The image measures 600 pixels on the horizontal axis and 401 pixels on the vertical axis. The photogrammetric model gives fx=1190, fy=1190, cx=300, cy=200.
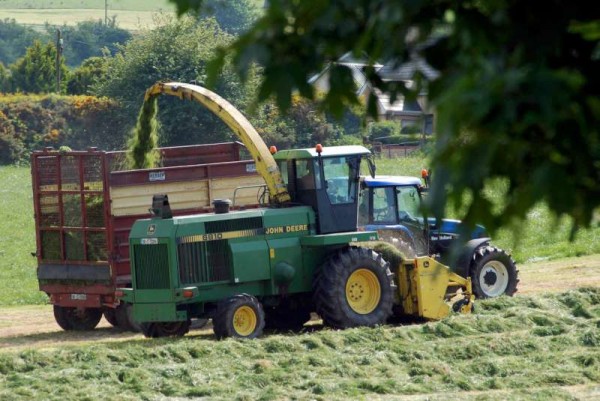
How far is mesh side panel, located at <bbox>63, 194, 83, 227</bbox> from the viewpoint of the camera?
16188 millimetres

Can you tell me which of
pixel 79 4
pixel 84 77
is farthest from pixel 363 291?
pixel 79 4

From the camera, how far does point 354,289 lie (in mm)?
15156

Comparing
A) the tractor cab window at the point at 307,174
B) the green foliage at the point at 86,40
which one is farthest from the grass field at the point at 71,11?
the tractor cab window at the point at 307,174

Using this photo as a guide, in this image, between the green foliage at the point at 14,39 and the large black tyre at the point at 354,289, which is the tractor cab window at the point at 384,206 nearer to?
the large black tyre at the point at 354,289

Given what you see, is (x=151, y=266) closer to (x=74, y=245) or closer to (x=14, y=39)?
(x=74, y=245)

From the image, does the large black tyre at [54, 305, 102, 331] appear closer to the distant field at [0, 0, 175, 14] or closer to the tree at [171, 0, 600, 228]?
the tree at [171, 0, 600, 228]

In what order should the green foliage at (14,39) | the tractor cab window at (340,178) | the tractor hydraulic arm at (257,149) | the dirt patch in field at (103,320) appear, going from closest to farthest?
the tractor cab window at (340,178) < the tractor hydraulic arm at (257,149) < the dirt patch in field at (103,320) < the green foliage at (14,39)

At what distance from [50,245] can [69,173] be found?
3.73 feet

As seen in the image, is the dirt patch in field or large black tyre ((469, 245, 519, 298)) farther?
large black tyre ((469, 245, 519, 298))

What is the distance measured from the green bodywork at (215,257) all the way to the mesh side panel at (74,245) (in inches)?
61.9

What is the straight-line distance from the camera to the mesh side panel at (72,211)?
16188mm

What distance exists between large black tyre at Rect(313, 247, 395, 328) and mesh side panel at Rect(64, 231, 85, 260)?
11.2 feet

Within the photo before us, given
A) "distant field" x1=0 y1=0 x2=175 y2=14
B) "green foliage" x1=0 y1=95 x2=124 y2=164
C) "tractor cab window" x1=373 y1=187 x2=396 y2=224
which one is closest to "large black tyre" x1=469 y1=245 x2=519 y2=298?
"tractor cab window" x1=373 y1=187 x2=396 y2=224

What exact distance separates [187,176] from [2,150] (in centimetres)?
3359
